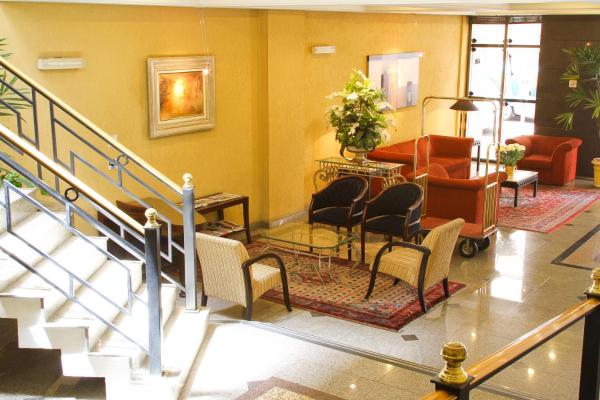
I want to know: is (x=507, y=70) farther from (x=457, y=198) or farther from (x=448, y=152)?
(x=457, y=198)

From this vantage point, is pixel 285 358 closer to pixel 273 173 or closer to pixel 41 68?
pixel 41 68

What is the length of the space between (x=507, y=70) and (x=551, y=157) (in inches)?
108

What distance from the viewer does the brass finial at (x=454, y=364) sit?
207cm

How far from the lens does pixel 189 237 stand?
6086 millimetres

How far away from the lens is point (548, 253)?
9500mm

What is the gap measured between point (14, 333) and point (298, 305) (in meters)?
2.67

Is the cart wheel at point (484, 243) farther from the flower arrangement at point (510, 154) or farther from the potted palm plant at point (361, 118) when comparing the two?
the flower arrangement at point (510, 154)

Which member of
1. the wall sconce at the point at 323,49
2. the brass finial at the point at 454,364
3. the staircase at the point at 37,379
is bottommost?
the staircase at the point at 37,379

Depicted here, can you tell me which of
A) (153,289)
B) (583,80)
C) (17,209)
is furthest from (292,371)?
(583,80)

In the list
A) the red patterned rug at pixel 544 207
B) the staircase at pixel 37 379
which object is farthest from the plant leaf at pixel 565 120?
the staircase at pixel 37 379

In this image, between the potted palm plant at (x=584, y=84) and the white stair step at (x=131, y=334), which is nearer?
the white stair step at (x=131, y=334)

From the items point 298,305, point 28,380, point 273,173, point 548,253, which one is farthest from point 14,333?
point 548,253

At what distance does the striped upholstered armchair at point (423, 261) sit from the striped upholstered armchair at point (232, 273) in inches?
43.4

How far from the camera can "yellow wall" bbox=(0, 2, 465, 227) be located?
7805mm
